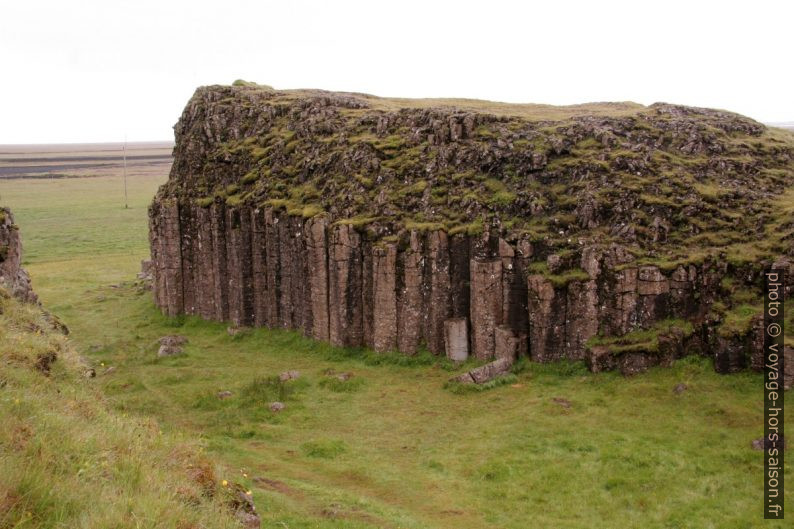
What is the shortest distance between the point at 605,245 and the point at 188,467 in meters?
21.1

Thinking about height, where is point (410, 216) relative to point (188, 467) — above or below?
above

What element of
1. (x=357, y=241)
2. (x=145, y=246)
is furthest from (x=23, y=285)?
(x=145, y=246)

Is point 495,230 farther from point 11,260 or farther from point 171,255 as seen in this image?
point 171,255

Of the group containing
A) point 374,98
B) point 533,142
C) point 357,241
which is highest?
point 374,98

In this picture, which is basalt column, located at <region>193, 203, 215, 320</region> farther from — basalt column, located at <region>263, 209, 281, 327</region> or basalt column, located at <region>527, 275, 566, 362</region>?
basalt column, located at <region>527, 275, 566, 362</region>

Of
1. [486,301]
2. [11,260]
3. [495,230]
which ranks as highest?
[495,230]

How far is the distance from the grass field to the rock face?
5141mm

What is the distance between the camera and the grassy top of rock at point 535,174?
30.5 metres

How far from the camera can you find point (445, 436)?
25734mm

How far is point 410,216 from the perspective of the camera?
34469 millimetres

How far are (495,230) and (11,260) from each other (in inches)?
739

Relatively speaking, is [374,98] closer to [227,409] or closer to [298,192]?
[298,192]

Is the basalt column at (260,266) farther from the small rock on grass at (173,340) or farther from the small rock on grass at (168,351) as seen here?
the small rock on grass at (168,351)

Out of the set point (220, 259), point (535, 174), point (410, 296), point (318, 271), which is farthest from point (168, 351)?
point (535, 174)
